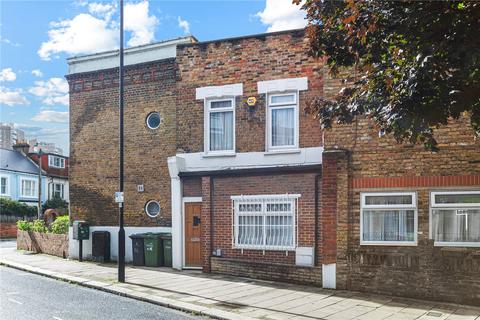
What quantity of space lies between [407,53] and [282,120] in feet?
23.0

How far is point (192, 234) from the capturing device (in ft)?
47.1

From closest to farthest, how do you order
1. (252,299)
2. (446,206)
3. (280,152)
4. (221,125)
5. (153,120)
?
1. (252,299)
2. (446,206)
3. (280,152)
4. (221,125)
5. (153,120)

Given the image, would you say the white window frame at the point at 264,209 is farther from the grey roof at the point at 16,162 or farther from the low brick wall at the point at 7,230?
the grey roof at the point at 16,162

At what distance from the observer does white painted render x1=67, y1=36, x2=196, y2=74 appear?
53.2 feet

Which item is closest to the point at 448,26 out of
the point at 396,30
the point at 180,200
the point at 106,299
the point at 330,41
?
the point at 396,30

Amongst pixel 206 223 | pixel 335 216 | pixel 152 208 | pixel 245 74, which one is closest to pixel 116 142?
pixel 152 208

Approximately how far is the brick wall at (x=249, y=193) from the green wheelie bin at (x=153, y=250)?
1881mm

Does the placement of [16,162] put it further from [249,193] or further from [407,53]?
Answer: [407,53]

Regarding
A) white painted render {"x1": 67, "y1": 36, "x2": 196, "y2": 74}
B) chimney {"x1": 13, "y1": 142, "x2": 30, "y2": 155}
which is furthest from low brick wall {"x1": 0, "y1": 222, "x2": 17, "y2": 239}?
white painted render {"x1": 67, "y1": 36, "x2": 196, "y2": 74}

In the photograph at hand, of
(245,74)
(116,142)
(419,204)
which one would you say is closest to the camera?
(419,204)

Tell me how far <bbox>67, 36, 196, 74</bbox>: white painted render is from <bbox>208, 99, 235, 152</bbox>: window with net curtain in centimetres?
305

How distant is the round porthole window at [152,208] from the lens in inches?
623

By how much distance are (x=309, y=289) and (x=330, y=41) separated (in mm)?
6291

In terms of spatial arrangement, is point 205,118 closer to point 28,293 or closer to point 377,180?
point 377,180
